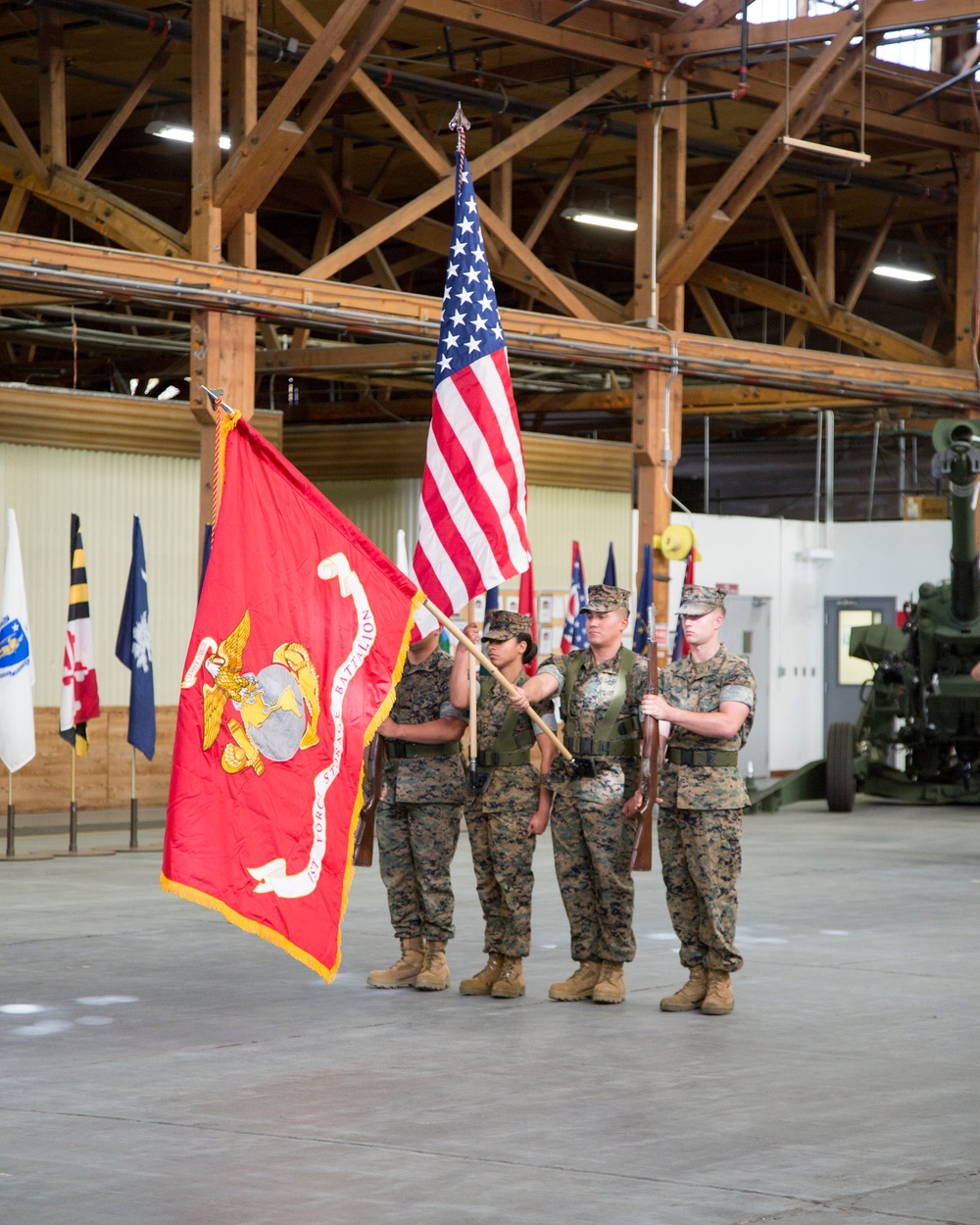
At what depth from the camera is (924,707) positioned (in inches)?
719

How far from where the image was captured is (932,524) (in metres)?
22.2

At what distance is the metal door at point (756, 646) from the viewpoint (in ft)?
70.8

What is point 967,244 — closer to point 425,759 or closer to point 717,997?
point 425,759

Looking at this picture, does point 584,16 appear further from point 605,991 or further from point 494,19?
point 605,991

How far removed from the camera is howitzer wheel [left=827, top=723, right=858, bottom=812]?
18.1 metres

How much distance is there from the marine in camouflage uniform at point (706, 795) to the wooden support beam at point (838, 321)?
11505 millimetres

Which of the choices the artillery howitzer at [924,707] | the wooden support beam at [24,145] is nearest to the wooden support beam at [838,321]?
the artillery howitzer at [924,707]

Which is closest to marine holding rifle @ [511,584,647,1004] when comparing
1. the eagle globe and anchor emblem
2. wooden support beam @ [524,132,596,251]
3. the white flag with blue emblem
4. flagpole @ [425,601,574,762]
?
flagpole @ [425,601,574,762]

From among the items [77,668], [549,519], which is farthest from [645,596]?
[77,668]

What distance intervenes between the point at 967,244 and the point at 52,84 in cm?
884

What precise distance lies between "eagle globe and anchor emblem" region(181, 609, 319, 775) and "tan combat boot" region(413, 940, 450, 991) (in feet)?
5.62

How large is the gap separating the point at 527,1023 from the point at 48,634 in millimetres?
9342

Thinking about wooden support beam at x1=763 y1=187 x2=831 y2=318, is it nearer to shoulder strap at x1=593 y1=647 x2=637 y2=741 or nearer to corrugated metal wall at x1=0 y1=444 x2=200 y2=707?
corrugated metal wall at x1=0 y1=444 x2=200 y2=707

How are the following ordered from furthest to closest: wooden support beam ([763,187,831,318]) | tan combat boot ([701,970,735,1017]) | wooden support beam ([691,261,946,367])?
wooden support beam ([691,261,946,367])
wooden support beam ([763,187,831,318])
tan combat boot ([701,970,735,1017])
